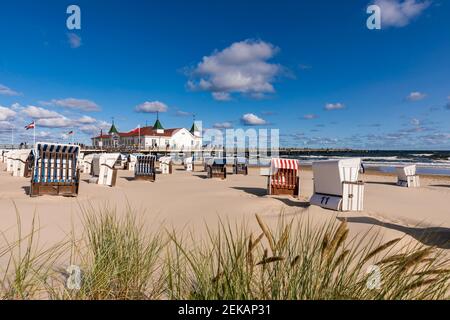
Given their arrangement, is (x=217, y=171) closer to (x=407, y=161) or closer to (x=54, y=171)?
(x=54, y=171)

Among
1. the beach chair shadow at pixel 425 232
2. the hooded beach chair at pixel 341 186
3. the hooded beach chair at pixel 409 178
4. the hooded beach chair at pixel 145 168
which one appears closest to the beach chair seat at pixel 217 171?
the hooded beach chair at pixel 145 168

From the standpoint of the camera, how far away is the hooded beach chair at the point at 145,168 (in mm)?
17969

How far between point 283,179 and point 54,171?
8.23 metres

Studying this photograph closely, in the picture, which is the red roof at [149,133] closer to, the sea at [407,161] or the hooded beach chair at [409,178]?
the sea at [407,161]

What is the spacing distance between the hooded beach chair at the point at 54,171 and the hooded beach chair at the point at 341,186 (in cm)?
799

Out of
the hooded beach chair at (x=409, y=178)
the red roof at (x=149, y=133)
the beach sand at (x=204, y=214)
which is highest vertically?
the red roof at (x=149, y=133)

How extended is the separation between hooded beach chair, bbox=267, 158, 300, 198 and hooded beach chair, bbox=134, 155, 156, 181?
910 cm

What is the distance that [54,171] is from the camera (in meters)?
10.2

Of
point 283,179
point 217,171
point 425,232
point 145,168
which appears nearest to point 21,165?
point 145,168

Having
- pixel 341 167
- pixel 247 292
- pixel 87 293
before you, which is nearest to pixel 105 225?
pixel 87 293

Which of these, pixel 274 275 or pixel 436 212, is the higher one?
pixel 274 275

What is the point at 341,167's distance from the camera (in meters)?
7.90
